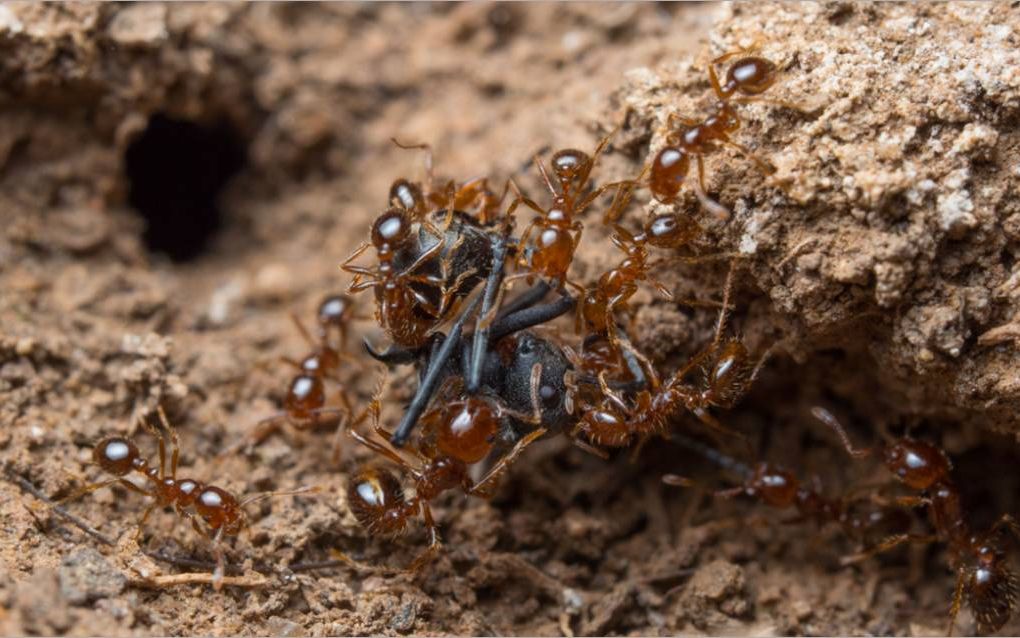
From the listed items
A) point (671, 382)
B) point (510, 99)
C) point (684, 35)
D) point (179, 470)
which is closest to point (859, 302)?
point (671, 382)

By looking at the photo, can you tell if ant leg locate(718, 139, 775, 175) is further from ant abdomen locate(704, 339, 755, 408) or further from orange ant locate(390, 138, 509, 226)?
orange ant locate(390, 138, 509, 226)

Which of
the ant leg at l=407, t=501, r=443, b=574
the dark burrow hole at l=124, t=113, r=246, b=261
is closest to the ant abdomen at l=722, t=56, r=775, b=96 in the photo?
the ant leg at l=407, t=501, r=443, b=574

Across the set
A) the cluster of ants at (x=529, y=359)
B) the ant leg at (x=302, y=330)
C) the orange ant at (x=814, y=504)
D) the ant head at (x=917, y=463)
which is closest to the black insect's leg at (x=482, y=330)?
the cluster of ants at (x=529, y=359)

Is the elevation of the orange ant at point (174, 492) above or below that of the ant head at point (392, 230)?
below

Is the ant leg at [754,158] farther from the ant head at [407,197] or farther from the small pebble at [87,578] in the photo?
the small pebble at [87,578]

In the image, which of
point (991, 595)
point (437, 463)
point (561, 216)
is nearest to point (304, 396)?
point (437, 463)

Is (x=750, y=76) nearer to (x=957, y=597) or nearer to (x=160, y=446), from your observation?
(x=957, y=597)
